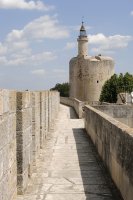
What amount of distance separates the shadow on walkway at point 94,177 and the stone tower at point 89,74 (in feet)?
146

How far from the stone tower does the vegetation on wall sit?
1.36 m

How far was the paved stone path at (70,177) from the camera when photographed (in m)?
6.07

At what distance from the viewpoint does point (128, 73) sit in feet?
192

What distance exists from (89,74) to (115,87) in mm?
3964

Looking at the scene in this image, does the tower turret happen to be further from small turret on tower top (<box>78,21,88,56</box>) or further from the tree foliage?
the tree foliage

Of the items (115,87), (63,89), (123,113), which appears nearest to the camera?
(123,113)

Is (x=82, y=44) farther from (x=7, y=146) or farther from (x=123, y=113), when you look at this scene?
(x=7, y=146)

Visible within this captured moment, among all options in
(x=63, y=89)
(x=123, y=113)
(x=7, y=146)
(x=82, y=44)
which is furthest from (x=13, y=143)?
(x=63, y=89)

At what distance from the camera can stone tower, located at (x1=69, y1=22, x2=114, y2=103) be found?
54.9 meters

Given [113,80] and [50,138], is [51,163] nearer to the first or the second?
[50,138]

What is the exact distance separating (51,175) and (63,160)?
62.8 inches

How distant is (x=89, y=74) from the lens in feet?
180

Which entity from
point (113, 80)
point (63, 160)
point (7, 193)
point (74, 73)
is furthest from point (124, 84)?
point (7, 193)

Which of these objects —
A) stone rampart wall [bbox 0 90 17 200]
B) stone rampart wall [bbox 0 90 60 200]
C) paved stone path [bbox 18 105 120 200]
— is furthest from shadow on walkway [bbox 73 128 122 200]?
stone rampart wall [bbox 0 90 17 200]
